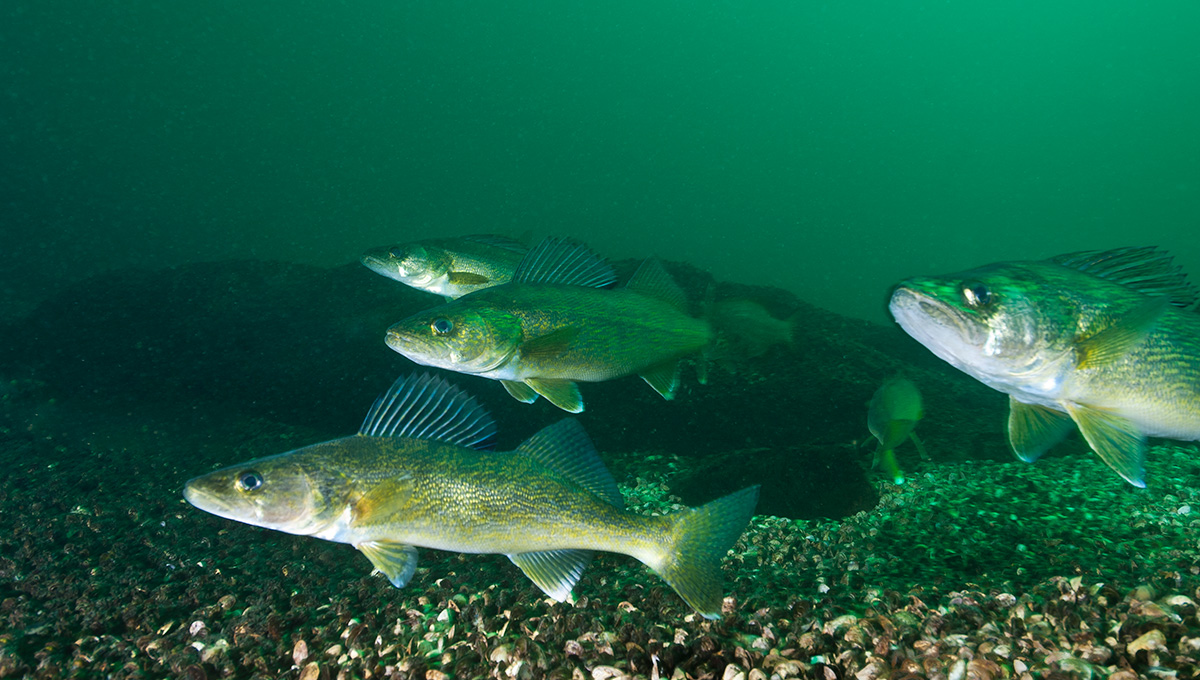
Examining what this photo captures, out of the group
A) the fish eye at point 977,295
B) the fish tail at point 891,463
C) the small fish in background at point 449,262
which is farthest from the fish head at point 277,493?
the fish tail at point 891,463

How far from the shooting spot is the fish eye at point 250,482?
7.70ft

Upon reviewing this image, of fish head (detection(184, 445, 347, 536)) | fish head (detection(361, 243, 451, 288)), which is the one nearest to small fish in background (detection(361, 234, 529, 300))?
fish head (detection(361, 243, 451, 288))

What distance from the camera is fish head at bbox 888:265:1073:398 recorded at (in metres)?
2.31

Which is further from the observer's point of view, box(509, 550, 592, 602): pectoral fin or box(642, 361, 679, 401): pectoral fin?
box(642, 361, 679, 401): pectoral fin

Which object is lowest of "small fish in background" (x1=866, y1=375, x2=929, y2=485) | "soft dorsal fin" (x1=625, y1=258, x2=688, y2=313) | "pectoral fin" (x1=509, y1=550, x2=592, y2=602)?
"pectoral fin" (x1=509, y1=550, x2=592, y2=602)

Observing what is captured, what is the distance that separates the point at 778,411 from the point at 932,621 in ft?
12.3

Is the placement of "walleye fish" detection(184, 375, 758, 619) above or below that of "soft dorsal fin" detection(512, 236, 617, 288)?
below

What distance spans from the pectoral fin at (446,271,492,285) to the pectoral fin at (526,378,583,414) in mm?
→ 1457

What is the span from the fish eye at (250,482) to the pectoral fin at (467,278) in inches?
105

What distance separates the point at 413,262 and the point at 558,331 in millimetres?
1977

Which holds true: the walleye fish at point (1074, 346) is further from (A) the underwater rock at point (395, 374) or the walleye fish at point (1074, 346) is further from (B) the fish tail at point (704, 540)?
(A) the underwater rock at point (395, 374)

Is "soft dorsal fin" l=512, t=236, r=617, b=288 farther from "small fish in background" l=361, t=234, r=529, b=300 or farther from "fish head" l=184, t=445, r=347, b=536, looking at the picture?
"fish head" l=184, t=445, r=347, b=536

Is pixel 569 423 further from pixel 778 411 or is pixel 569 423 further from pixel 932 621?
pixel 778 411

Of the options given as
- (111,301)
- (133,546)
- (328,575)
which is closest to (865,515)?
(328,575)
